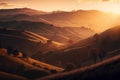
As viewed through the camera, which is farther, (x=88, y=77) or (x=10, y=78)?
(x=10, y=78)

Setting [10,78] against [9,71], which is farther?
[9,71]

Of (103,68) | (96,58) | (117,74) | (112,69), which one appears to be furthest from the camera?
(96,58)

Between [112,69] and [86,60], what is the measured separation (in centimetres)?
8321

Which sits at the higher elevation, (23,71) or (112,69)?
(23,71)

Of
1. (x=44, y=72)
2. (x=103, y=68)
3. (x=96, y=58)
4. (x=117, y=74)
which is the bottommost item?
(x=117, y=74)

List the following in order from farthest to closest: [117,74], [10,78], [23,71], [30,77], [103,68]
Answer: [23,71] < [30,77] < [10,78] < [103,68] < [117,74]

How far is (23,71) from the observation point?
16212cm

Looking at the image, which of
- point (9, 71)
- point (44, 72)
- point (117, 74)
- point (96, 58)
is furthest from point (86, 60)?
point (117, 74)

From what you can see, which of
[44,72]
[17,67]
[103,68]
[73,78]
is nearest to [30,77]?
[44,72]

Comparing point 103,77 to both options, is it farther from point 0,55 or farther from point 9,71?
point 0,55

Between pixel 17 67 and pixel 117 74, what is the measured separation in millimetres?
82520

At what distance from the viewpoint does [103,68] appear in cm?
11962

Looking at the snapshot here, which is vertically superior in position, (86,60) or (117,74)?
(86,60)

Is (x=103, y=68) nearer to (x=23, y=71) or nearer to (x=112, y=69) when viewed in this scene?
(x=112, y=69)
